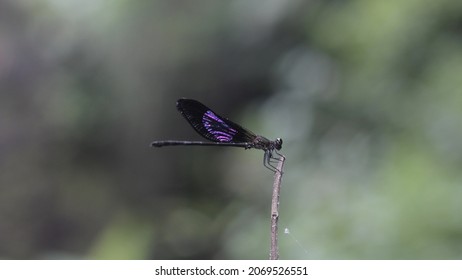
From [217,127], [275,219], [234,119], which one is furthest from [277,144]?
[234,119]

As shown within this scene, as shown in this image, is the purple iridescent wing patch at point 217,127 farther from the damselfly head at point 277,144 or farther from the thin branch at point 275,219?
the thin branch at point 275,219

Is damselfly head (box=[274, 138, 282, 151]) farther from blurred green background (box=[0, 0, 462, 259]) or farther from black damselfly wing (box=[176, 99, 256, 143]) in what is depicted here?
blurred green background (box=[0, 0, 462, 259])

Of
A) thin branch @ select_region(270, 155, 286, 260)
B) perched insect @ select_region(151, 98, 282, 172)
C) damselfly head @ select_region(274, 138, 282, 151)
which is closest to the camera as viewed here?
thin branch @ select_region(270, 155, 286, 260)

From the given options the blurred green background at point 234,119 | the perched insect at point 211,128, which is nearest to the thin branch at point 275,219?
the perched insect at point 211,128

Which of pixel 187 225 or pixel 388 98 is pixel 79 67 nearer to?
pixel 187 225

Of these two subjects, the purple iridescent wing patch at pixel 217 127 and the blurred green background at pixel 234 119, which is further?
the blurred green background at pixel 234 119

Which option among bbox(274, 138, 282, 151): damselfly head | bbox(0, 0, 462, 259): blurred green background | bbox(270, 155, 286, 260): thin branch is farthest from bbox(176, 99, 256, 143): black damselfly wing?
bbox(0, 0, 462, 259): blurred green background
